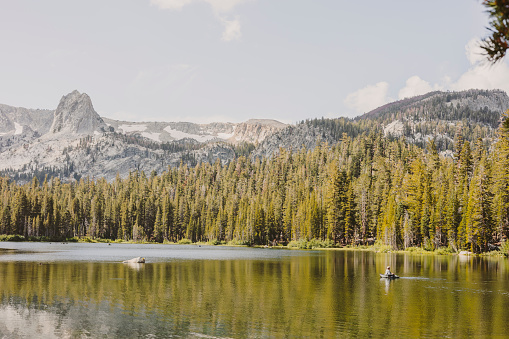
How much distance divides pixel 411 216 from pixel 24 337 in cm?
10224

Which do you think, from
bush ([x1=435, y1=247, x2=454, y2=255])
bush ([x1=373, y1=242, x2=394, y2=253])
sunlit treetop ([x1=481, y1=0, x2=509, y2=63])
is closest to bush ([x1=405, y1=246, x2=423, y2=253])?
bush ([x1=373, y1=242, x2=394, y2=253])

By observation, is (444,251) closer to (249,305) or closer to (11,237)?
(249,305)

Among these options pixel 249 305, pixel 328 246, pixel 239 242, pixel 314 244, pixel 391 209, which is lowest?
pixel 239 242

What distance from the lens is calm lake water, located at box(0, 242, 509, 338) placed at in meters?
26.6

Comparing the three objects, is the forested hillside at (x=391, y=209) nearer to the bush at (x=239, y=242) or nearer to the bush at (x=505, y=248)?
the bush at (x=239, y=242)

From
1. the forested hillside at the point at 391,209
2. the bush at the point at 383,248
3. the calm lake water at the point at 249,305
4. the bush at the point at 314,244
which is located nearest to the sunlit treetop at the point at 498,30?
the calm lake water at the point at 249,305

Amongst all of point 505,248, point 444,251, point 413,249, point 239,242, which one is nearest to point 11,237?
point 239,242

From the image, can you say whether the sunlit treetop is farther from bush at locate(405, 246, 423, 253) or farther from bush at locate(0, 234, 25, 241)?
bush at locate(0, 234, 25, 241)

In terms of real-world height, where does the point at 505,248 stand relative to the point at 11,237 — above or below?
above

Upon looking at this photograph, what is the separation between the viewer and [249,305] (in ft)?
114

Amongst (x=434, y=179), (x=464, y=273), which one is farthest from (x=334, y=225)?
(x=464, y=273)

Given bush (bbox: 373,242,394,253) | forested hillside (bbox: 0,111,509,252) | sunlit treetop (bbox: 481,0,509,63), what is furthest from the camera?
bush (bbox: 373,242,394,253)

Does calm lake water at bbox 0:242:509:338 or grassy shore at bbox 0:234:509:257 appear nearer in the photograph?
calm lake water at bbox 0:242:509:338

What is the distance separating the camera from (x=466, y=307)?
34.6m
